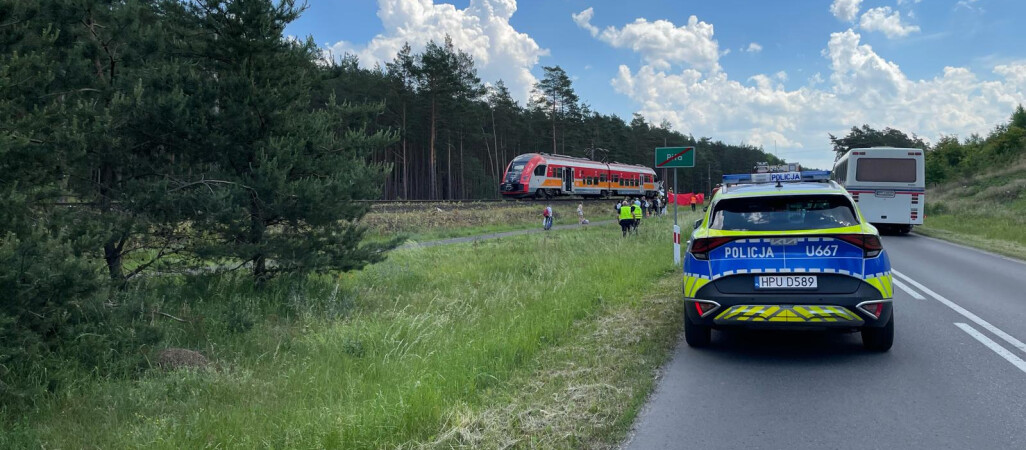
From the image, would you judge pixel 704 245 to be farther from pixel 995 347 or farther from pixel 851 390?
pixel 995 347

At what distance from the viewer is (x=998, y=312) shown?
8.03m

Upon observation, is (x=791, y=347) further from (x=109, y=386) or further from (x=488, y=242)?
(x=488, y=242)

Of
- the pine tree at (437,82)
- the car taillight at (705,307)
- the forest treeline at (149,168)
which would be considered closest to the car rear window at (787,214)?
the car taillight at (705,307)

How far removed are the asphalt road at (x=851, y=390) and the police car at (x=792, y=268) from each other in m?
0.43

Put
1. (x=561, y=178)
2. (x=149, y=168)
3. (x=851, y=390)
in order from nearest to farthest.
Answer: (x=851, y=390)
(x=149, y=168)
(x=561, y=178)

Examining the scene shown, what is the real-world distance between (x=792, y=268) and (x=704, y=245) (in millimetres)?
803

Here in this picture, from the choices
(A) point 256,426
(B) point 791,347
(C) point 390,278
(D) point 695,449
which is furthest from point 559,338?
(C) point 390,278

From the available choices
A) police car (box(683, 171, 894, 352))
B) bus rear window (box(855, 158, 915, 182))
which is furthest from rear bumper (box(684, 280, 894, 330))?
bus rear window (box(855, 158, 915, 182))

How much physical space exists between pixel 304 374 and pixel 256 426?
1.22m

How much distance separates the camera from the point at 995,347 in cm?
609

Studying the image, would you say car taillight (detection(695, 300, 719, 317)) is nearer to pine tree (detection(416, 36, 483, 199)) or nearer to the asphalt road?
the asphalt road

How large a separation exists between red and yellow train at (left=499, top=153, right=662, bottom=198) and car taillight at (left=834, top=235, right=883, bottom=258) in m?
32.4

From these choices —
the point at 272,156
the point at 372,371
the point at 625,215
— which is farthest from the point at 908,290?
the point at 625,215

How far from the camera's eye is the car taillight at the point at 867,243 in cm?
553
